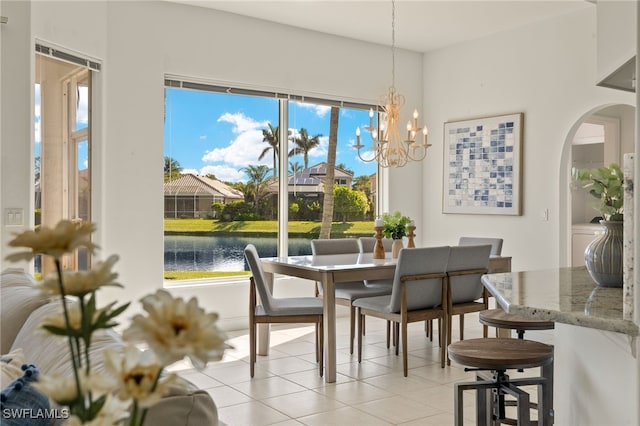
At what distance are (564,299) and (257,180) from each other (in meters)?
4.46

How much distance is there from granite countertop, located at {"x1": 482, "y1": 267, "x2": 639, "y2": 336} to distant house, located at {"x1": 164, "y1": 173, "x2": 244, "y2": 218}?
3.65 meters

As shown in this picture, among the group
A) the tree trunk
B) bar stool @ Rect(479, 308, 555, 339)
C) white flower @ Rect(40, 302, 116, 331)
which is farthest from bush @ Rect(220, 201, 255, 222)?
white flower @ Rect(40, 302, 116, 331)

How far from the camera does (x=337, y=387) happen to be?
4.00 meters

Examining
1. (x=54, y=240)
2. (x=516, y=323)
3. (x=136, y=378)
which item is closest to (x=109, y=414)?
(x=136, y=378)

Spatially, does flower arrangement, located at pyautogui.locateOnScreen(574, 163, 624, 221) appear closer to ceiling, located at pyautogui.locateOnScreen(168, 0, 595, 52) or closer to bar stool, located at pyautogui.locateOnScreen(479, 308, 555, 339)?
bar stool, located at pyautogui.locateOnScreen(479, 308, 555, 339)

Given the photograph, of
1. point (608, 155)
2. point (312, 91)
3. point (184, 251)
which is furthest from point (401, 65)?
point (184, 251)

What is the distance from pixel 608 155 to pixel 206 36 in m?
4.87

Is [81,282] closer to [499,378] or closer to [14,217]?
[499,378]

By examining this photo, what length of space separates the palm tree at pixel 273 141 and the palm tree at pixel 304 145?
6.9 inches

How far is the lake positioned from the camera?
564cm

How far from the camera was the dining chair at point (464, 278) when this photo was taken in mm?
4496

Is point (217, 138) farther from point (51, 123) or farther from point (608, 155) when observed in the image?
point (608, 155)

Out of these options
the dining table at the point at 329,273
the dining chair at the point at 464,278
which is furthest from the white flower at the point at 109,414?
the dining chair at the point at 464,278

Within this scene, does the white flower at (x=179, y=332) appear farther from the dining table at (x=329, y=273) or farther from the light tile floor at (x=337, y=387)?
the dining table at (x=329, y=273)
